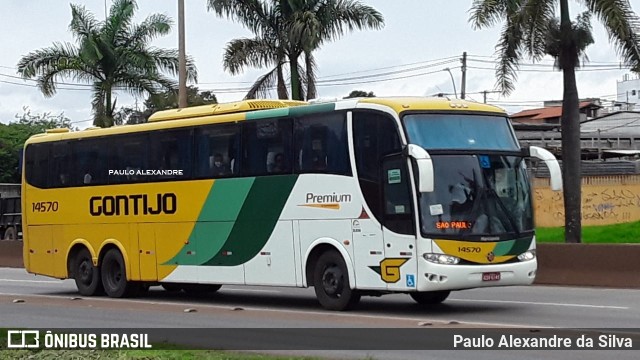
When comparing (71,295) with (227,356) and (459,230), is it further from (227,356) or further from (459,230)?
(227,356)

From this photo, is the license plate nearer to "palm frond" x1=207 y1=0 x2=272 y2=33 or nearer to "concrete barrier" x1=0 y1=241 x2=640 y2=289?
"concrete barrier" x1=0 y1=241 x2=640 y2=289

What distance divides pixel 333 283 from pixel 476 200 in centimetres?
284

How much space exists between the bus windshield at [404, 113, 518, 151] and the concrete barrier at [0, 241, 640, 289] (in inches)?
234

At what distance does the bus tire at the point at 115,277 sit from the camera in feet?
73.2

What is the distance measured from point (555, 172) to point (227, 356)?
7.75 m

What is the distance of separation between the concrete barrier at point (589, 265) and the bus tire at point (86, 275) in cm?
950

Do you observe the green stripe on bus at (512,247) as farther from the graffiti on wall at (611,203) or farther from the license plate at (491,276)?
the graffiti on wall at (611,203)

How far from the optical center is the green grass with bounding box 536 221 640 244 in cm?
3647

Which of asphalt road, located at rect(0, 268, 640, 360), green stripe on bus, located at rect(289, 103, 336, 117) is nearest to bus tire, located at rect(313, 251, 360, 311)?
asphalt road, located at rect(0, 268, 640, 360)

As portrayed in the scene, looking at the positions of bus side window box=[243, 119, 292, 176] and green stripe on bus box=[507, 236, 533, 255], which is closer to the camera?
green stripe on bus box=[507, 236, 533, 255]

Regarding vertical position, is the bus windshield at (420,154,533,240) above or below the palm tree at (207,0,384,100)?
below

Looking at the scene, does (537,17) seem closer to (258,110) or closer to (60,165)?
(258,110)

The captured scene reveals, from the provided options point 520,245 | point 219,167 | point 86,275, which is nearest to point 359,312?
point 520,245

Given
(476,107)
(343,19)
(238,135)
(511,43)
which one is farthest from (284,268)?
(343,19)
